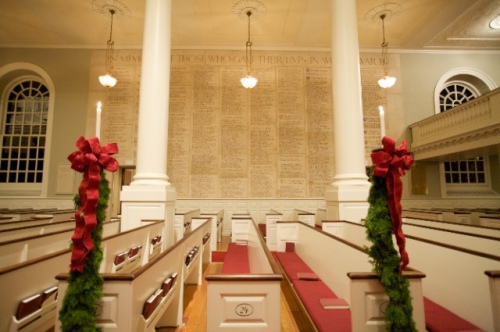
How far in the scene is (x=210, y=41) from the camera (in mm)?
9820

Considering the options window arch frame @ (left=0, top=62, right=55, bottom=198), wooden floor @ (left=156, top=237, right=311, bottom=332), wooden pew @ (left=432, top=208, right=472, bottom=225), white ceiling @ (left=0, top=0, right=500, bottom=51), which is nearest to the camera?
wooden floor @ (left=156, top=237, right=311, bottom=332)

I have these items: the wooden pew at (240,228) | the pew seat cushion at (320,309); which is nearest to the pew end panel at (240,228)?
the wooden pew at (240,228)

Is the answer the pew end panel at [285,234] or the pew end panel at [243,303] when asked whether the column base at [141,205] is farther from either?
the pew end panel at [243,303]

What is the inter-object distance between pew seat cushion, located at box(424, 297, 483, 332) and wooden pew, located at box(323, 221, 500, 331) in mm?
45

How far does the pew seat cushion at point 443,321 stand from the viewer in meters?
1.98

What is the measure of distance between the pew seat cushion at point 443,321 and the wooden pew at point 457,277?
0.15 ft

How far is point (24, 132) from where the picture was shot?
9.88m

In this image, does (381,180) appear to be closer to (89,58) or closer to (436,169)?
(436,169)

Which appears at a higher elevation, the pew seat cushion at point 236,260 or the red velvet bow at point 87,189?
the red velvet bow at point 87,189

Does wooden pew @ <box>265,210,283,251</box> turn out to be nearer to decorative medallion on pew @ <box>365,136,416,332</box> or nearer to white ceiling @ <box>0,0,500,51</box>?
decorative medallion on pew @ <box>365,136,416,332</box>

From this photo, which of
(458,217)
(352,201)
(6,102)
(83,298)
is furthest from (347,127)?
(6,102)

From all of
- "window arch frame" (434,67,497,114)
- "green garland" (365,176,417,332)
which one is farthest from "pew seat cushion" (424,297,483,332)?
"window arch frame" (434,67,497,114)

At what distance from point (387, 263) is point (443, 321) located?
796 millimetres

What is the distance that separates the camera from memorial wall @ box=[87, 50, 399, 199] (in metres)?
9.57
